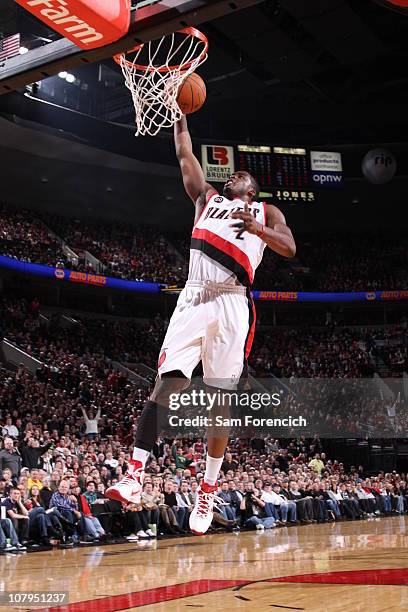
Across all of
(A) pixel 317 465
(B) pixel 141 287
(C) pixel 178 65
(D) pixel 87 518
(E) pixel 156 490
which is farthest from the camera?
(B) pixel 141 287

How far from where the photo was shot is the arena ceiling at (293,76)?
63.6 feet

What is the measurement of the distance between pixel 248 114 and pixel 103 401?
12.9 metres

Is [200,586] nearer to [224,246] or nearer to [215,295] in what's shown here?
[215,295]

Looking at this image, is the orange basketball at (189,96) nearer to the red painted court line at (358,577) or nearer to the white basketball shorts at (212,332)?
the white basketball shorts at (212,332)

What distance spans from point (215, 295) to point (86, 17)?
198 centimetres

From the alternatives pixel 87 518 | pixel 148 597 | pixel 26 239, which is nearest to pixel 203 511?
pixel 148 597

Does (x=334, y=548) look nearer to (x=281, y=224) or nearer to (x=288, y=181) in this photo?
(x=281, y=224)

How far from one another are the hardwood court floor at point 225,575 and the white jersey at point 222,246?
287 centimetres

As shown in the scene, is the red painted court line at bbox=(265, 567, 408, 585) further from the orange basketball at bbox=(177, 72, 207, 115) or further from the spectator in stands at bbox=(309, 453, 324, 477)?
the spectator in stands at bbox=(309, 453, 324, 477)

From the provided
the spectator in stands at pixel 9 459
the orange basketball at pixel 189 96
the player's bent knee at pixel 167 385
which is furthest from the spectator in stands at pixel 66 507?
the orange basketball at pixel 189 96

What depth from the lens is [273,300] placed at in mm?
29969

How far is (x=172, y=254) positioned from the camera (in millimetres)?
30516

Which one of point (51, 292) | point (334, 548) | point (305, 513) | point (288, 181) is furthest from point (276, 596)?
point (51, 292)

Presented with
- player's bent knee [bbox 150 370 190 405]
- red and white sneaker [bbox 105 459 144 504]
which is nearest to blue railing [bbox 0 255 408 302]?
player's bent knee [bbox 150 370 190 405]
